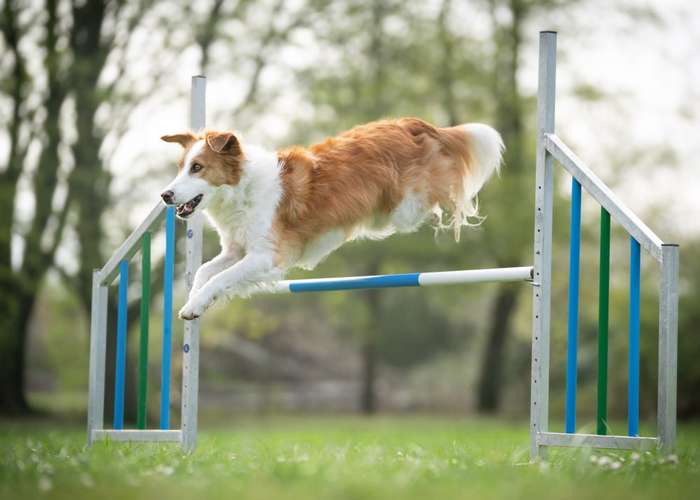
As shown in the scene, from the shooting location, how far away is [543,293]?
4516 mm

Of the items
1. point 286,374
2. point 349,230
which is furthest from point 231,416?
point 349,230

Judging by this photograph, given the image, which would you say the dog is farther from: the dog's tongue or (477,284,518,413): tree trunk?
(477,284,518,413): tree trunk

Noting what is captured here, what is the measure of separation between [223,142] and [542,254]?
69.3 inches

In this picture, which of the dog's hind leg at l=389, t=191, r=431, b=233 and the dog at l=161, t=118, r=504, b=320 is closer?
the dog at l=161, t=118, r=504, b=320

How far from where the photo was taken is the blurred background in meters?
12.6

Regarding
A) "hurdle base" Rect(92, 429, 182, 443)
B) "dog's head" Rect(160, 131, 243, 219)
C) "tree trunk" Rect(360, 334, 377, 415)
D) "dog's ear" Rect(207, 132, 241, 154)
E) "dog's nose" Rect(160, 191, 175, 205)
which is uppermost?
"dog's ear" Rect(207, 132, 241, 154)

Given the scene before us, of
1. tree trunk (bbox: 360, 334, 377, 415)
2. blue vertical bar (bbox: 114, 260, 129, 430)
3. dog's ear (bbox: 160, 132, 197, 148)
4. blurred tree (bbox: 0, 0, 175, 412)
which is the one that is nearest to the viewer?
dog's ear (bbox: 160, 132, 197, 148)

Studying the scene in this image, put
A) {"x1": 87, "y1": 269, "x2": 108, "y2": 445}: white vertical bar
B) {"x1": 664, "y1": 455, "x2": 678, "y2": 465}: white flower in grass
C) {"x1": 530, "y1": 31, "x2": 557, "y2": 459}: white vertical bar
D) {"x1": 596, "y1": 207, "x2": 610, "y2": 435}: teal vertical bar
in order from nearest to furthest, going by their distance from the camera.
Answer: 1. {"x1": 664, "y1": 455, "x2": 678, "y2": 465}: white flower in grass
2. {"x1": 596, "y1": 207, "x2": 610, "y2": 435}: teal vertical bar
3. {"x1": 530, "y1": 31, "x2": 557, "y2": 459}: white vertical bar
4. {"x1": 87, "y1": 269, "x2": 108, "y2": 445}: white vertical bar

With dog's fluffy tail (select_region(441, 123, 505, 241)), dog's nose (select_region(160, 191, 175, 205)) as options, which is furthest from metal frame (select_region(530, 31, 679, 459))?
dog's nose (select_region(160, 191, 175, 205))

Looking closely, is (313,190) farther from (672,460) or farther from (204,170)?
(672,460)

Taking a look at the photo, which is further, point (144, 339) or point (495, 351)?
point (495, 351)

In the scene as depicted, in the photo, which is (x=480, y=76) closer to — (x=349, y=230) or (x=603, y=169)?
(x=603, y=169)

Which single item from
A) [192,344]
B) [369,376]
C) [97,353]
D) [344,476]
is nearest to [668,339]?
[344,476]

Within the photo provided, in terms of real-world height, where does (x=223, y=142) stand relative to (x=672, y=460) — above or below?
above
